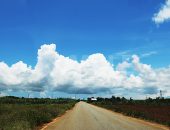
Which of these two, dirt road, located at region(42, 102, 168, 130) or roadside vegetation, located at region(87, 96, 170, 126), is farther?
roadside vegetation, located at region(87, 96, 170, 126)

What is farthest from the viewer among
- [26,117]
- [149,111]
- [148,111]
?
[149,111]

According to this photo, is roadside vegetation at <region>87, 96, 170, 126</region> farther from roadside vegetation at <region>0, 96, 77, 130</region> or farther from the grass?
roadside vegetation at <region>0, 96, 77, 130</region>

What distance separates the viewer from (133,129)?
63.6 feet

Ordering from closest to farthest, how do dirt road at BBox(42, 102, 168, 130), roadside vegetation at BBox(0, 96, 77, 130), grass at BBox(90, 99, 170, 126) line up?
1. roadside vegetation at BBox(0, 96, 77, 130)
2. dirt road at BBox(42, 102, 168, 130)
3. grass at BBox(90, 99, 170, 126)

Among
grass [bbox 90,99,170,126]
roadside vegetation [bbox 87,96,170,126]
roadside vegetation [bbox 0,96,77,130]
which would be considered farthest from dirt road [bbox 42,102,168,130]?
roadside vegetation [bbox 87,96,170,126]

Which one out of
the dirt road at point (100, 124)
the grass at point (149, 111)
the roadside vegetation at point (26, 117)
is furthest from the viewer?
the grass at point (149, 111)

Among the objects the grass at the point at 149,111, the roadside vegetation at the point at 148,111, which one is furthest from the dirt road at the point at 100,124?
the roadside vegetation at the point at 148,111

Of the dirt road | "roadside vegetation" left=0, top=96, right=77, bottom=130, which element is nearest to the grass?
the dirt road

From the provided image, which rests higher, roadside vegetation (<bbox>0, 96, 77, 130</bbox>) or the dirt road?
roadside vegetation (<bbox>0, 96, 77, 130</bbox>)

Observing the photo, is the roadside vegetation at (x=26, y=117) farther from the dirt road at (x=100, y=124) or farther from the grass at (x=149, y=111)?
the grass at (x=149, y=111)

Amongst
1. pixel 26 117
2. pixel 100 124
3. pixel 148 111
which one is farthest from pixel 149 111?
pixel 26 117

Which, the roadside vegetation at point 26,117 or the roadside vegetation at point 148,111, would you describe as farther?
the roadside vegetation at point 148,111

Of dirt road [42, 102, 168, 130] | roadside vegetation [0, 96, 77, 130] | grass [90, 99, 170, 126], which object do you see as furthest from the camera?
grass [90, 99, 170, 126]

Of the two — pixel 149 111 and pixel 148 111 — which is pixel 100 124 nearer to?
pixel 148 111
